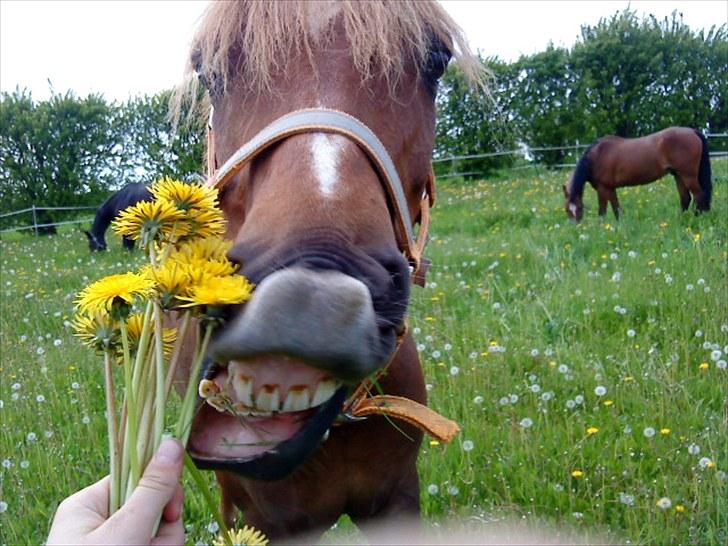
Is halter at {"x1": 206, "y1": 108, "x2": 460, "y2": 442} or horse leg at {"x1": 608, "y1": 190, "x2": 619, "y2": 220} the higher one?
halter at {"x1": 206, "y1": 108, "x2": 460, "y2": 442}

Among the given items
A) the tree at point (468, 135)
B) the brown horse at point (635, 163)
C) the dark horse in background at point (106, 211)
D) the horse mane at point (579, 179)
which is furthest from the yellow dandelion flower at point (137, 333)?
the tree at point (468, 135)

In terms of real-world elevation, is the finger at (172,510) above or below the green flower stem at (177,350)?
below

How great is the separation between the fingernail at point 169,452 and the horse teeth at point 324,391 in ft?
1.15

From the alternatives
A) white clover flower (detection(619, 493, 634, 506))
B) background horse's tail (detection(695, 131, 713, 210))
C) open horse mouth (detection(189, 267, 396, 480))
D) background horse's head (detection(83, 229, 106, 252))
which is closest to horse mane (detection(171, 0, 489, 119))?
open horse mouth (detection(189, 267, 396, 480))

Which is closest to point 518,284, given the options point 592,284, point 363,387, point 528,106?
point 592,284

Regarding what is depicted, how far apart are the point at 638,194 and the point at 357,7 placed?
1162 centimetres

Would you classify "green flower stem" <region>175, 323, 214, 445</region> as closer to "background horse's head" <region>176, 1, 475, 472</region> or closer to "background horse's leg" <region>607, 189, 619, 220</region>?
"background horse's head" <region>176, 1, 475, 472</region>

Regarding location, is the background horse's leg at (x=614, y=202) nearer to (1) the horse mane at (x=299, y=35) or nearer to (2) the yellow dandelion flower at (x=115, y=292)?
(1) the horse mane at (x=299, y=35)

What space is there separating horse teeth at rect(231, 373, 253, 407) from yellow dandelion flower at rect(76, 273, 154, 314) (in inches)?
11.7

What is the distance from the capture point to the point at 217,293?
1123 millimetres

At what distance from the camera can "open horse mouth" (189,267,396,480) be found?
1200mm

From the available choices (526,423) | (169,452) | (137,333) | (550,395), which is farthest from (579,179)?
(169,452)

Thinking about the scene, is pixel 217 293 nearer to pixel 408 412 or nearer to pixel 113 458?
pixel 113 458

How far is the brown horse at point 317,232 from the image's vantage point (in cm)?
125
